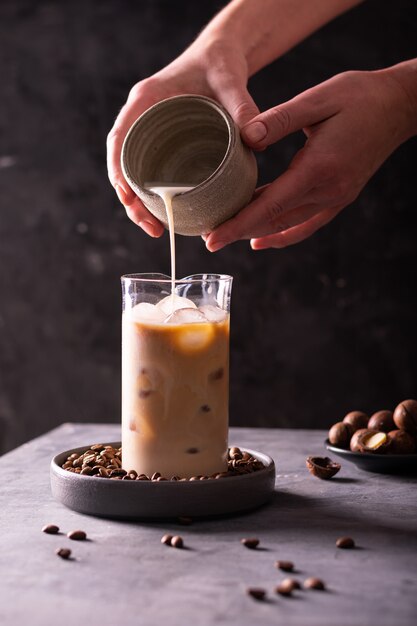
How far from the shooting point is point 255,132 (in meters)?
1.55

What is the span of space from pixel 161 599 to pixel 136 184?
2.56 ft

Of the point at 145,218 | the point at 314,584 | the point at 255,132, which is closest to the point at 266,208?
the point at 255,132

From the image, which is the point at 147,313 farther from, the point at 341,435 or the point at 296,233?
the point at 296,233

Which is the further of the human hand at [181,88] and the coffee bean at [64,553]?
the human hand at [181,88]

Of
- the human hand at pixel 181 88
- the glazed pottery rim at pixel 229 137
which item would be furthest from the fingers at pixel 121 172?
the glazed pottery rim at pixel 229 137

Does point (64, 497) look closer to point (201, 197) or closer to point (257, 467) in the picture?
point (257, 467)

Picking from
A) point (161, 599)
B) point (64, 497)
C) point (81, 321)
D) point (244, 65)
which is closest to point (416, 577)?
point (161, 599)

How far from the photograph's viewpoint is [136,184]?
158cm

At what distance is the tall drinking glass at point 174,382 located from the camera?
1.52m

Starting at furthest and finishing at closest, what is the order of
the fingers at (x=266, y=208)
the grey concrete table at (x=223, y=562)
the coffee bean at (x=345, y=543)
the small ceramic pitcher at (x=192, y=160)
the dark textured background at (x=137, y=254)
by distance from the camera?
the dark textured background at (x=137, y=254) → the fingers at (x=266, y=208) → the small ceramic pitcher at (x=192, y=160) → the coffee bean at (x=345, y=543) → the grey concrete table at (x=223, y=562)

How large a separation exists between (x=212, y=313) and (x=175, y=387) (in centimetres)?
15

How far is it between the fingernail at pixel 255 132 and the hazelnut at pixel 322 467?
65 cm

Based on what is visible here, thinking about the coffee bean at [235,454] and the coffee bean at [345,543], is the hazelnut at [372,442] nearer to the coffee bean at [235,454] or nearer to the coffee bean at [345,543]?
the coffee bean at [235,454]

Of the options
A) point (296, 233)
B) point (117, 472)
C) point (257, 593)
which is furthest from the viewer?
point (296, 233)
